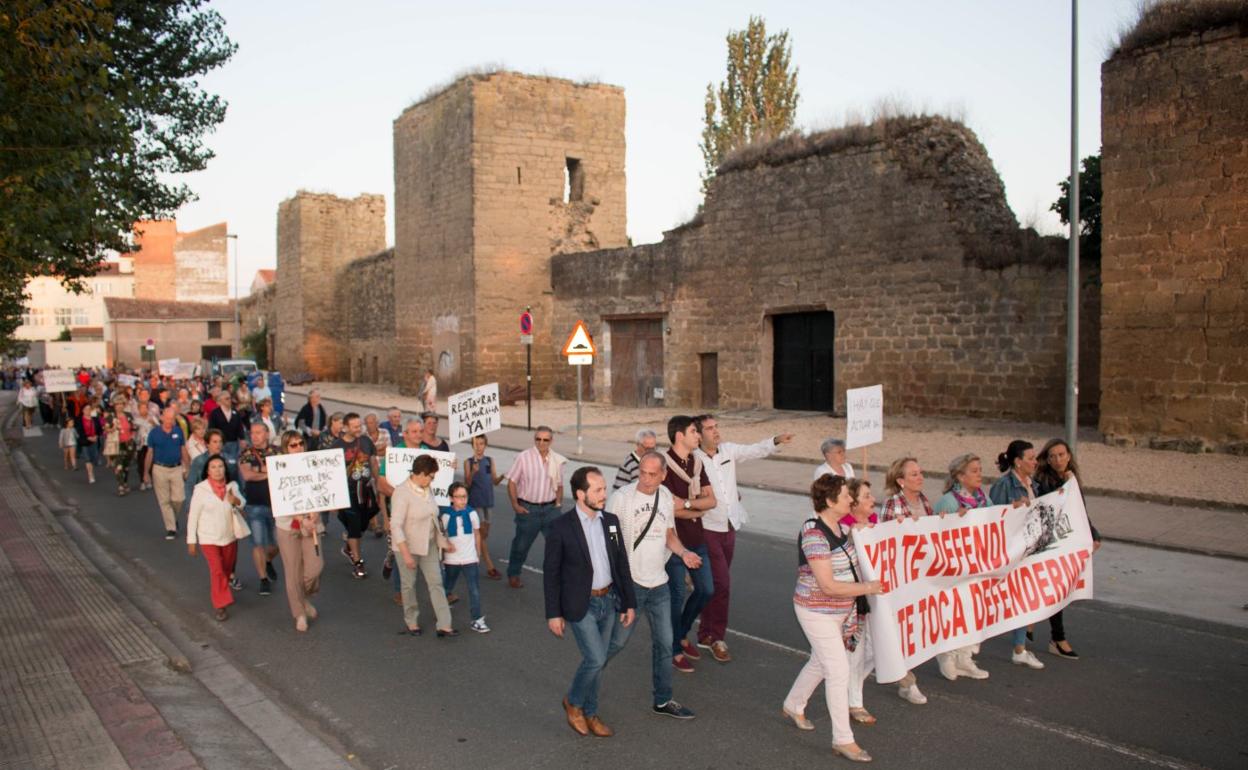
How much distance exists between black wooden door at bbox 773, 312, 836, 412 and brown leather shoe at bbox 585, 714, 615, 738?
57.1ft

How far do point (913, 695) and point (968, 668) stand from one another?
2.25ft

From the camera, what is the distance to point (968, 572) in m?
6.73

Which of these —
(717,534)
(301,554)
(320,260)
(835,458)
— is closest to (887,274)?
(835,458)

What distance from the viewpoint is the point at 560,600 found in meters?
5.72

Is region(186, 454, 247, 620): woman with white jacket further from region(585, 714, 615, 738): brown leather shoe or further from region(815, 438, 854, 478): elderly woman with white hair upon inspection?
region(815, 438, 854, 478): elderly woman with white hair

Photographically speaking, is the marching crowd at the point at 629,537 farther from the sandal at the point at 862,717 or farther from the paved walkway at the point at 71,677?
the paved walkway at the point at 71,677

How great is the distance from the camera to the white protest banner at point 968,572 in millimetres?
6047

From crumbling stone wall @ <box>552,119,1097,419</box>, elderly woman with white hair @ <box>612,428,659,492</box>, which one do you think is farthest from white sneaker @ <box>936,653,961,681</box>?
crumbling stone wall @ <box>552,119,1097,419</box>

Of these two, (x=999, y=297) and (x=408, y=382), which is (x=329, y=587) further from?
(x=408, y=382)

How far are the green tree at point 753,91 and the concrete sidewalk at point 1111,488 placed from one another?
28.5 meters

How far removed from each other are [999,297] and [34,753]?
17737 millimetres

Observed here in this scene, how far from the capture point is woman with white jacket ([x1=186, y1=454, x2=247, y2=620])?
8.72 m

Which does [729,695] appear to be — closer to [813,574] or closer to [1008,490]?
[813,574]

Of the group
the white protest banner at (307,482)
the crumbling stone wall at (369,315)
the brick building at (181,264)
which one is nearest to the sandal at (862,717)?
the white protest banner at (307,482)
